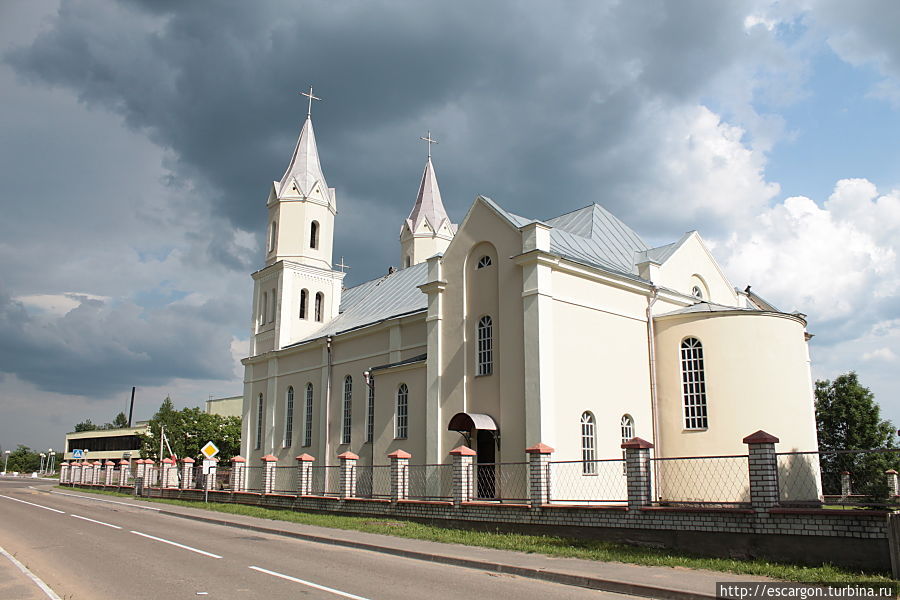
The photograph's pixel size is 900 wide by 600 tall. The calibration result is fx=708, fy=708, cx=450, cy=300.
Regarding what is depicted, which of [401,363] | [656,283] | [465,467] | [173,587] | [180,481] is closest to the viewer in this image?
[173,587]

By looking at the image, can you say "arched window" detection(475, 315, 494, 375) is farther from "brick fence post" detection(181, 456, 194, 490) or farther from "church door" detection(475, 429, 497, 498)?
"brick fence post" detection(181, 456, 194, 490)

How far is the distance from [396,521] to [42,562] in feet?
29.5

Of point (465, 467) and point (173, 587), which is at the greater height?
point (465, 467)

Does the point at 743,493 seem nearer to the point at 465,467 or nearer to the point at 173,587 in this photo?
the point at 465,467

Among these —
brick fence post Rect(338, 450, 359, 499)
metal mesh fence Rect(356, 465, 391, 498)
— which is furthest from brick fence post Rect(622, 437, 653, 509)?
brick fence post Rect(338, 450, 359, 499)

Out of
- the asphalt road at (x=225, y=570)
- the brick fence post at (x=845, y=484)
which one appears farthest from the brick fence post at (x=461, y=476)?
the brick fence post at (x=845, y=484)

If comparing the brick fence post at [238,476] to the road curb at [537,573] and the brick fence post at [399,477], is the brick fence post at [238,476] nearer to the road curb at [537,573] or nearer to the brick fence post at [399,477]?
the brick fence post at [399,477]

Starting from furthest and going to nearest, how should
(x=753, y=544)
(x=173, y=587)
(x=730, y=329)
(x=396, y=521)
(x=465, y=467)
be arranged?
(x=730, y=329) < (x=396, y=521) < (x=465, y=467) < (x=753, y=544) < (x=173, y=587)

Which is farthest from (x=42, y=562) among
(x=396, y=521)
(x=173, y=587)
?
(x=396, y=521)

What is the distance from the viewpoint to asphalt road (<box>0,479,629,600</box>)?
9.15 meters

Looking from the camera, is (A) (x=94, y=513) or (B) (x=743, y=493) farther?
(A) (x=94, y=513)

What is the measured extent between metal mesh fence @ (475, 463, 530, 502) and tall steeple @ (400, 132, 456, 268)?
2428 centimetres

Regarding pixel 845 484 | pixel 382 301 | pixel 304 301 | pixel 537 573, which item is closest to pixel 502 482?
pixel 537 573

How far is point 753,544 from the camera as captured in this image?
38.5 feet
